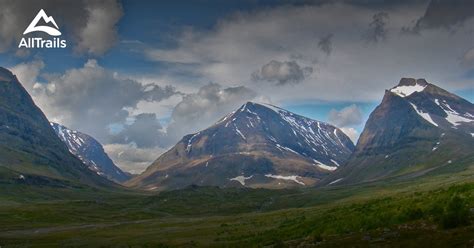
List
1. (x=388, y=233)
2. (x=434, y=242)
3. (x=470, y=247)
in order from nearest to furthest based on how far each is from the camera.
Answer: (x=470, y=247) < (x=434, y=242) < (x=388, y=233)

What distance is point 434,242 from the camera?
27.7m

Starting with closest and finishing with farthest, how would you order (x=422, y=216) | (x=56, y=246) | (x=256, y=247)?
(x=422, y=216) → (x=256, y=247) → (x=56, y=246)

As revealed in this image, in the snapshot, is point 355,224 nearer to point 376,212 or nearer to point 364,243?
point 376,212

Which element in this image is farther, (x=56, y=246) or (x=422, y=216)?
(x=56, y=246)

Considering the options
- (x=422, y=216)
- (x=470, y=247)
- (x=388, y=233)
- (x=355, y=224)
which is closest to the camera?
(x=470, y=247)

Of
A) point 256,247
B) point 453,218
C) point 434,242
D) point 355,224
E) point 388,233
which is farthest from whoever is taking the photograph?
point 256,247

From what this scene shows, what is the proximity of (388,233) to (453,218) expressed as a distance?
5.00 m

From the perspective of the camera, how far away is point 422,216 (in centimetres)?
3838

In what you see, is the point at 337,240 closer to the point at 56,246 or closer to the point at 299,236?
the point at 299,236

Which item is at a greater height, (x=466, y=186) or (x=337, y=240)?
(x=466, y=186)

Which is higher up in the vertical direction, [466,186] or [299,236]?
[466,186]

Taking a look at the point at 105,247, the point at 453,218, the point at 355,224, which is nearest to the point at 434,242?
the point at 453,218

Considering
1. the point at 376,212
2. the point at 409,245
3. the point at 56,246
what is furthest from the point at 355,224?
the point at 56,246

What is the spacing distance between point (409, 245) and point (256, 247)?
→ 2029 cm
